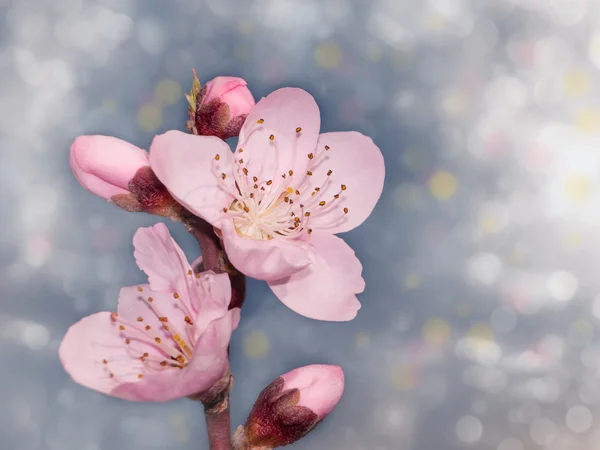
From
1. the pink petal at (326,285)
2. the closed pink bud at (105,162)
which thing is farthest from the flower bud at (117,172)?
the pink petal at (326,285)

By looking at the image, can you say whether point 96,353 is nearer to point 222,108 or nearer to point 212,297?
point 212,297

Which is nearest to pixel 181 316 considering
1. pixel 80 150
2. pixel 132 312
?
pixel 132 312

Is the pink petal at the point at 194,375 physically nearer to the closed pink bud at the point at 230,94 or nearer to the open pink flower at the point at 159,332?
the open pink flower at the point at 159,332

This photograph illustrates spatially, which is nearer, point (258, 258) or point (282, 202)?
point (258, 258)

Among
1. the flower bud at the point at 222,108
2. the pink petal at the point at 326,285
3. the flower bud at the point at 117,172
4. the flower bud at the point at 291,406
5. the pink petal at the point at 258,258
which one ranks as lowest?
the flower bud at the point at 291,406

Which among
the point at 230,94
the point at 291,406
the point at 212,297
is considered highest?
the point at 230,94

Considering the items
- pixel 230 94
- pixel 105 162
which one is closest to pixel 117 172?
pixel 105 162
